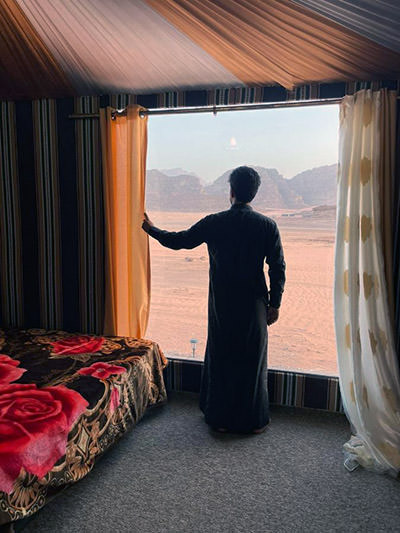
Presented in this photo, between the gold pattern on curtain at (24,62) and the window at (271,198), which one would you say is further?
the window at (271,198)

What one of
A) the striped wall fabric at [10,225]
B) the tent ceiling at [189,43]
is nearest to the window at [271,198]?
the tent ceiling at [189,43]

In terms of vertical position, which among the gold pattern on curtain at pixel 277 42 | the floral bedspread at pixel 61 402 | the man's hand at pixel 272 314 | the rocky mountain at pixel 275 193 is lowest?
the floral bedspread at pixel 61 402

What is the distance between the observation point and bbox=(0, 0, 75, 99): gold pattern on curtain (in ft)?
7.91

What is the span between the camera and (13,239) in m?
3.38

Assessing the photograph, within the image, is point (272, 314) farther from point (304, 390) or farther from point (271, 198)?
point (271, 198)

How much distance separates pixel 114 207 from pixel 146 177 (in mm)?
306

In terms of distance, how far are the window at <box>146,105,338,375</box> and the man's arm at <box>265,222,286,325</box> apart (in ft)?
1.36

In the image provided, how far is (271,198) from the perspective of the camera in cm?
304

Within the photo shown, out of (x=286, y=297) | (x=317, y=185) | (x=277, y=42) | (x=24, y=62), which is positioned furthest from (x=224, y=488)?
(x=24, y=62)

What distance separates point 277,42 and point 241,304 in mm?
1385

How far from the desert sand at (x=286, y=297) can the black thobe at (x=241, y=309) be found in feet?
1.56

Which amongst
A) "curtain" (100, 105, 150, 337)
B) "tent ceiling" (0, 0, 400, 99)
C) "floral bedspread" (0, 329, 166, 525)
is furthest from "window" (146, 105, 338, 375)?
"floral bedspread" (0, 329, 166, 525)

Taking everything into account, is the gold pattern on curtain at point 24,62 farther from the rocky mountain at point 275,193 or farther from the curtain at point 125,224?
the rocky mountain at point 275,193

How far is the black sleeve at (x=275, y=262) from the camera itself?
2.54m
